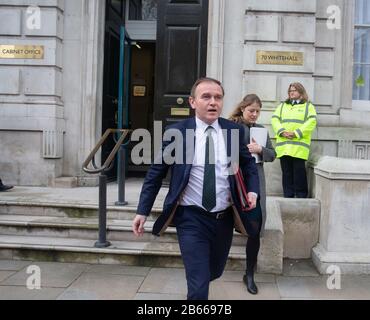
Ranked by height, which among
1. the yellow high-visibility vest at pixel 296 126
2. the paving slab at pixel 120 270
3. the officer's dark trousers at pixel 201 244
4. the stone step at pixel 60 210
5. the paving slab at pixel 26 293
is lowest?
the paving slab at pixel 26 293

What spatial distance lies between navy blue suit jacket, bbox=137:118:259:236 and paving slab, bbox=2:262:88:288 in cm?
189

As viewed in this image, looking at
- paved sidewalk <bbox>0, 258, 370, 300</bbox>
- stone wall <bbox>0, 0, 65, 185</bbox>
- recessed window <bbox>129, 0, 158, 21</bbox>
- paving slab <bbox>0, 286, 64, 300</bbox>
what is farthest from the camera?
recessed window <bbox>129, 0, 158, 21</bbox>

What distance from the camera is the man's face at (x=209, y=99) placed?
10.6 ft

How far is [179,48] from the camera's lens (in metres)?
8.14

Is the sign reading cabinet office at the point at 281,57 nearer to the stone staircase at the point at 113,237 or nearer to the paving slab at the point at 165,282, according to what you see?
the stone staircase at the point at 113,237

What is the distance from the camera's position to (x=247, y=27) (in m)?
7.58

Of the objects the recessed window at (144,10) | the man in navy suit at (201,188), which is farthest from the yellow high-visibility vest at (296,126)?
the recessed window at (144,10)

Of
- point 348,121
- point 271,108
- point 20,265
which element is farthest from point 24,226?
point 348,121

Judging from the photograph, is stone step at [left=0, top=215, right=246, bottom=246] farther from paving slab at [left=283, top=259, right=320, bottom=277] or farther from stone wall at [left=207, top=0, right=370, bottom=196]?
stone wall at [left=207, top=0, right=370, bottom=196]

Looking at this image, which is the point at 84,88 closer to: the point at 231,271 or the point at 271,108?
the point at 271,108

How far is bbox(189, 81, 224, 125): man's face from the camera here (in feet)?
10.6

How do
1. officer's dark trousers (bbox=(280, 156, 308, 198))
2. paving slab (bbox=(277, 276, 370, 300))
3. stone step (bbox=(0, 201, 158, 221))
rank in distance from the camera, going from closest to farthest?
paving slab (bbox=(277, 276, 370, 300)), stone step (bbox=(0, 201, 158, 221)), officer's dark trousers (bbox=(280, 156, 308, 198))

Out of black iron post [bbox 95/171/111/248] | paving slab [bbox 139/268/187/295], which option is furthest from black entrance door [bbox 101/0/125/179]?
paving slab [bbox 139/268/187/295]

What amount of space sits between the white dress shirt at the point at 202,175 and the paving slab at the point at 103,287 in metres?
1.65
